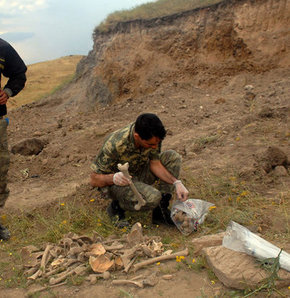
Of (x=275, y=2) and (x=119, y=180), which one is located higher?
(x=275, y=2)

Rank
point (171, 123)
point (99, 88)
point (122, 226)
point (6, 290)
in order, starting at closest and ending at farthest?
point (6, 290), point (122, 226), point (171, 123), point (99, 88)

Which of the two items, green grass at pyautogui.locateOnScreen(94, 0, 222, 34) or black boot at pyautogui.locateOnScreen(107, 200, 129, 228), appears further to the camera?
green grass at pyautogui.locateOnScreen(94, 0, 222, 34)

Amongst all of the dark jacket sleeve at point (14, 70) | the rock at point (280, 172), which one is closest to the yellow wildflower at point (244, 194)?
the rock at point (280, 172)

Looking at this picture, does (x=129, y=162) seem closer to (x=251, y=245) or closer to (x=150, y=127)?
(x=150, y=127)

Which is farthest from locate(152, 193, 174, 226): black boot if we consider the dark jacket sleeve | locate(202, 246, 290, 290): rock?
the dark jacket sleeve

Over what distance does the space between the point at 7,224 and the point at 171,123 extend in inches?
163

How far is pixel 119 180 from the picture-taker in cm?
290

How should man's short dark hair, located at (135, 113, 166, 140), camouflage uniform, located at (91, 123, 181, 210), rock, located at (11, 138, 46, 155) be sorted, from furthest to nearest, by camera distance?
rock, located at (11, 138, 46, 155) → camouflage uniform, located at (91, 123, 181, 210) → man's short dark hair, located at (135, 113, 166, 140)

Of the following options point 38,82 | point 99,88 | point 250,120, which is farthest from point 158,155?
point 38,82

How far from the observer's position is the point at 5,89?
11.5 ft

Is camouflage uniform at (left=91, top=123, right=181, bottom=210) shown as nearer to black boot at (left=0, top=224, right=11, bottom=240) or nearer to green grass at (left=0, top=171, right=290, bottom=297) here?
green grass at (left=0, top=171, right=290, bottom=297)

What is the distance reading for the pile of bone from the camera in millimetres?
2428

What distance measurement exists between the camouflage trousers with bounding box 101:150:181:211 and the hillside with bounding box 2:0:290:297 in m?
0.45

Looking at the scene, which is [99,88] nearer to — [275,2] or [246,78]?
[246,78]
